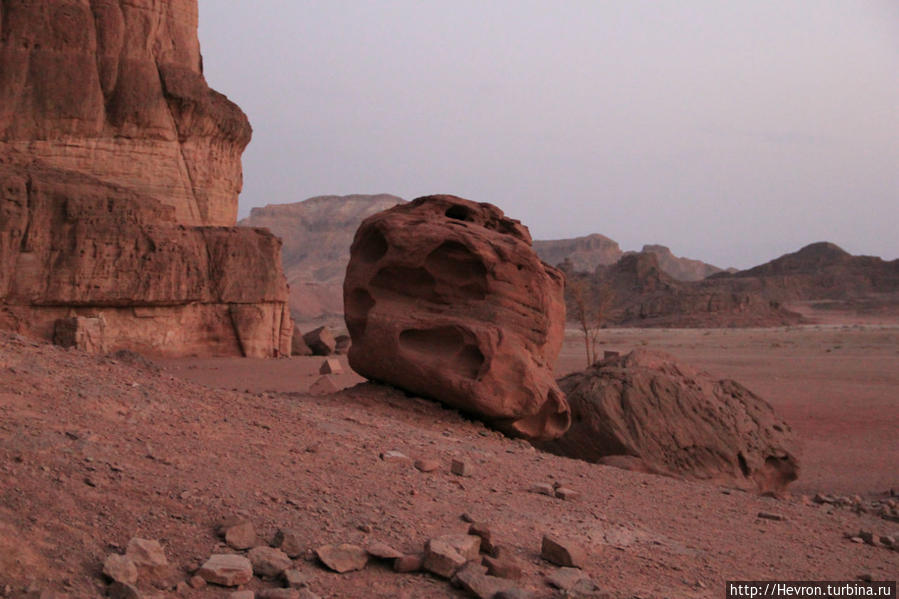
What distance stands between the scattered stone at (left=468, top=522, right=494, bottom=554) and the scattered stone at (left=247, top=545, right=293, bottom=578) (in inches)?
39.2

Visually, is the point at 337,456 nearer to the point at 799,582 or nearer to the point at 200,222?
the point at 799,582

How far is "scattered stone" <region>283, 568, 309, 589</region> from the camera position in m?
3.03

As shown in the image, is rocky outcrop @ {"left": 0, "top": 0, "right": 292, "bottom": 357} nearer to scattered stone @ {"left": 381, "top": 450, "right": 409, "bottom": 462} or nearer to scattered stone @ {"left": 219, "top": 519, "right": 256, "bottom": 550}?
scattered stone @ {"left": 381, "top": 450, "right": 409, "bottom": 462}

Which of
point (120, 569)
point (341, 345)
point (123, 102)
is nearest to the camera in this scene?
point (120, 569)

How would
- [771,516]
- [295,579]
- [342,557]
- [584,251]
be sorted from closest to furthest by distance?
[295,579] → [342,557] → [771,516] → [584,251]

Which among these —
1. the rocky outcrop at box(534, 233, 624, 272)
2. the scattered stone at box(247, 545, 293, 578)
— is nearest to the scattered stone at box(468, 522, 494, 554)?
the scattered stone at box(247, 545, 293, 578)

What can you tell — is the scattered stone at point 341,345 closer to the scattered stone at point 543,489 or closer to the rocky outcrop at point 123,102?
the rocky outcrop at point 123,102

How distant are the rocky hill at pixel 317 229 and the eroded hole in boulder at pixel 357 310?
95583 millimetres

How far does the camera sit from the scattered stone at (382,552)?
3363 mm

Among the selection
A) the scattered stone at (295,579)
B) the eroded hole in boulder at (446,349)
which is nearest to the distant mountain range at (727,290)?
the eroded hole in boulder at (446,349)

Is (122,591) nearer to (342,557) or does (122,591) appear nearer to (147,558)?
(147,558)

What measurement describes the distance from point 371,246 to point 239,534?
5767 mm

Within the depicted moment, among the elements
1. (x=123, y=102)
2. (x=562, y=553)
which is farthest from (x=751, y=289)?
(x=562, y=553)

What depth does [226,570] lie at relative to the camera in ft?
9.82
